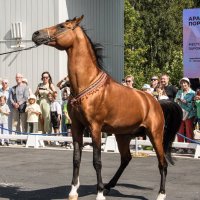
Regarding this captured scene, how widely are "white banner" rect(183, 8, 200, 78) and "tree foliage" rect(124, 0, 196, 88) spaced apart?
34723 millimetres

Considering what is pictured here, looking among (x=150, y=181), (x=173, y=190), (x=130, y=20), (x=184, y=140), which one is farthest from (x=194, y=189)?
(x=130, y=20)

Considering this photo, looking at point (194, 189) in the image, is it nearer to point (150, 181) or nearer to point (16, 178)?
point (150, 181)

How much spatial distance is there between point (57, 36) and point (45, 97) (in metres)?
8.25

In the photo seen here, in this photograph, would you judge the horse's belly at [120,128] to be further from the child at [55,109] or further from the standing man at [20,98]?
the standing man at [20,98]

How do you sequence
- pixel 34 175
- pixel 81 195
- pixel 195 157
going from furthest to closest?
1. pixel 195 157
2. pixel 34 175
3. pixel 81 195

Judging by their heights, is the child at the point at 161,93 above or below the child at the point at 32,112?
above

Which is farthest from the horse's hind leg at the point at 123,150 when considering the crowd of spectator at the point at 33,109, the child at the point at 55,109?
the child at the point at 55,109

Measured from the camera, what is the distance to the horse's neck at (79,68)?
7.53 meters

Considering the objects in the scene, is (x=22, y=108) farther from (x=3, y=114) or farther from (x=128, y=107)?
(x=128, y=107)

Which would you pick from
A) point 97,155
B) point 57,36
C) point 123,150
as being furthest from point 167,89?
point 57,36

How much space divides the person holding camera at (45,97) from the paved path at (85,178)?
89.5 inches

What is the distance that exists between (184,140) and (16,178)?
5395mm

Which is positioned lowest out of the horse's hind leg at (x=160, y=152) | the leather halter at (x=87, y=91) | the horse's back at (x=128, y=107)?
the horse's hind leg at (x=160, y=152)

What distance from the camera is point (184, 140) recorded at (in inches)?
551
